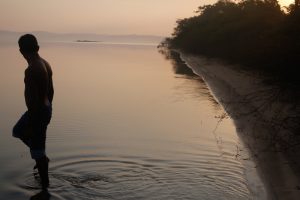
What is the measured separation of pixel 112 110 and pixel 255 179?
840cm

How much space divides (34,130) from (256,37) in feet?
87.8

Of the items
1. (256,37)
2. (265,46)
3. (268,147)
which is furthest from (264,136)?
(256,37)

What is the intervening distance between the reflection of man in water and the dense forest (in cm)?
572

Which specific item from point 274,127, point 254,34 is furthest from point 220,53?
point 274,127

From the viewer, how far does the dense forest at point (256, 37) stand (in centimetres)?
1157

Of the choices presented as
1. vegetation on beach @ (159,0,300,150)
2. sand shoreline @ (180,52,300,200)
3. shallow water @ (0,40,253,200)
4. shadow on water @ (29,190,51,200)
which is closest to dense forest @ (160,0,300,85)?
vegetation on beach @ (159,0,300,150)

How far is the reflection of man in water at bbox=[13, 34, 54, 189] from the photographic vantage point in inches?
249

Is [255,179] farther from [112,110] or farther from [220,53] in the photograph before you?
[220,53]

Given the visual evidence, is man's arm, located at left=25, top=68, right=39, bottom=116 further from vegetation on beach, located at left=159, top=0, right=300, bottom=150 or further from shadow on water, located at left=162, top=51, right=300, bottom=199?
vegetation on beach, located at left=159, top=0, right=300, bottom=150

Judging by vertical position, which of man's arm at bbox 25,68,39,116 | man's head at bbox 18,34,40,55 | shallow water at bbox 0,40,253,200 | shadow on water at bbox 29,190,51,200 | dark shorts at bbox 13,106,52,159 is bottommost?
shallow water at bbox 0,40,253,200

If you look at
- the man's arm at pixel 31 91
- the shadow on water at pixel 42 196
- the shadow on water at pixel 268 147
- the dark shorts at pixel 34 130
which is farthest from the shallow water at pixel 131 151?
the man's arm at pixel 31 91

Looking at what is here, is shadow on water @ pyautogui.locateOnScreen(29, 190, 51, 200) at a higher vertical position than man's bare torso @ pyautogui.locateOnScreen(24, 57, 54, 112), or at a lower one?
lower

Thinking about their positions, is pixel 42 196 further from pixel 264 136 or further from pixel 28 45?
pixel 264 136

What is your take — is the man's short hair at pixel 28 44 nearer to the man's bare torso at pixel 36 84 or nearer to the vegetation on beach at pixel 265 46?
the man's bare torso at pixel 36 84
